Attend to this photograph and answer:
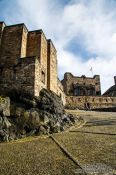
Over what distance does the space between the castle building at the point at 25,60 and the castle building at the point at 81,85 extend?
23741mm

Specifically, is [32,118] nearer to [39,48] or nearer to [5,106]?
[5,106]

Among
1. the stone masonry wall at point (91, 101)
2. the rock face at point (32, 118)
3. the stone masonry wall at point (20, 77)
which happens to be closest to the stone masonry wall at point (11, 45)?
the stone masonry wall at point (20, 77)

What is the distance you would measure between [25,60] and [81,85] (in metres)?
29.9

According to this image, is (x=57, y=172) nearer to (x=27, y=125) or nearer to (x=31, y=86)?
(x=27, y=125)

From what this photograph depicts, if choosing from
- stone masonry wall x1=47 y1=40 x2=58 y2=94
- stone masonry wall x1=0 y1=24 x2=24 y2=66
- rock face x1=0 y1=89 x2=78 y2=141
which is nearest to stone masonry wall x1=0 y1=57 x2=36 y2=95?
rock face x1=0 y1=89 x2=78 y2=141

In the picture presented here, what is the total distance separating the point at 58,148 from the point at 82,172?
214 cm

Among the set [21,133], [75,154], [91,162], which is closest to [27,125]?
[21,133]

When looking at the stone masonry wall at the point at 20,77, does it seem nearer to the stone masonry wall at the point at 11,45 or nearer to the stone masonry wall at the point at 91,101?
the stone masonry wall at the point at 11,45

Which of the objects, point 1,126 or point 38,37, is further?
point 38,37

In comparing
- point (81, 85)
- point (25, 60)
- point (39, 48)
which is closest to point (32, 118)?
point (25, 60)

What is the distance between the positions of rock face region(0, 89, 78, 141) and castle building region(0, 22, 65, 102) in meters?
0.53

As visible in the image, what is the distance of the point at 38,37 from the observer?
13.6 metres

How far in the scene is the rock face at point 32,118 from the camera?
8.56 metres

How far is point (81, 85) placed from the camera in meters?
40.6
